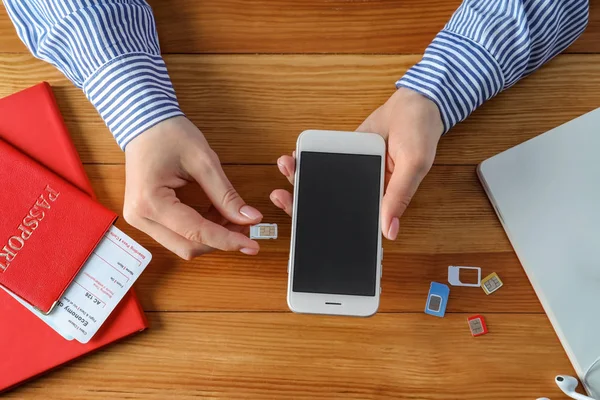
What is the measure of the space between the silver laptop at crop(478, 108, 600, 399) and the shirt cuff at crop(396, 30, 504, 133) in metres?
0.09

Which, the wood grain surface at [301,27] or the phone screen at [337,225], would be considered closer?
the phone screen at [337,225]

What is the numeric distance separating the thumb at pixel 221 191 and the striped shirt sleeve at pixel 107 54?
78mm

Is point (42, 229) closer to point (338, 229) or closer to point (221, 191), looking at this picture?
point (221, 191)

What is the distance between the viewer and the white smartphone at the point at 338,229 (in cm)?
63

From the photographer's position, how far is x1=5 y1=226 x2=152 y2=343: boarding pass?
2.19 feet

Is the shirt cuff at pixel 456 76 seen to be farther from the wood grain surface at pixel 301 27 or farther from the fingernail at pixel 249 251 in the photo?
the fingernail at pixel 249 251

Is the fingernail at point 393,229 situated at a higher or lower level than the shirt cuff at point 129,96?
lower

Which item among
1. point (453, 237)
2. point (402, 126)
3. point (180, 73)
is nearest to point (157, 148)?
point (180, 73)

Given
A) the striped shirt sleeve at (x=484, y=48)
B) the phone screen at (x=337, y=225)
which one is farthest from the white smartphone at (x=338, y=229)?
the striped shirt sleeve at (x=484, y=48)

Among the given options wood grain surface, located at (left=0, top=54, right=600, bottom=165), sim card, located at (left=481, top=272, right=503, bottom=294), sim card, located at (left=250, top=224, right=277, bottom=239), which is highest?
wood grain surface, located at (left=0, top=54, right=600, bottom=165)

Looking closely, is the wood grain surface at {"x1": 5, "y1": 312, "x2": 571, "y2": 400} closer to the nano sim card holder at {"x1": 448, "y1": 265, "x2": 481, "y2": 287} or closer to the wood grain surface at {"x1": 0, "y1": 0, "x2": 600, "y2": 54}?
the nano sim card holder at {"x1": 448, "y1": 265, "x2": 481, "y2": 287}

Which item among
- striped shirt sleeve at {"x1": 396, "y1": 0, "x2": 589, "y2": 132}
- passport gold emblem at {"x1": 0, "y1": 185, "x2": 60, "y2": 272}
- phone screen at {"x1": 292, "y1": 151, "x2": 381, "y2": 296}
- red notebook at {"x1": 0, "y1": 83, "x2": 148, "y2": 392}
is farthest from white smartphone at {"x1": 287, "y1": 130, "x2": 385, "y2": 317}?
passport gold emblem at {"x1": 0, "y1": 185, "x2": 60, "y2": 272}

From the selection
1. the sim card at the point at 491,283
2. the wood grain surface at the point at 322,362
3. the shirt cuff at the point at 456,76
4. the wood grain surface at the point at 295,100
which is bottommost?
the wood grain surface at the point at 322,362

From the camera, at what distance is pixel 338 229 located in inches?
25.1
